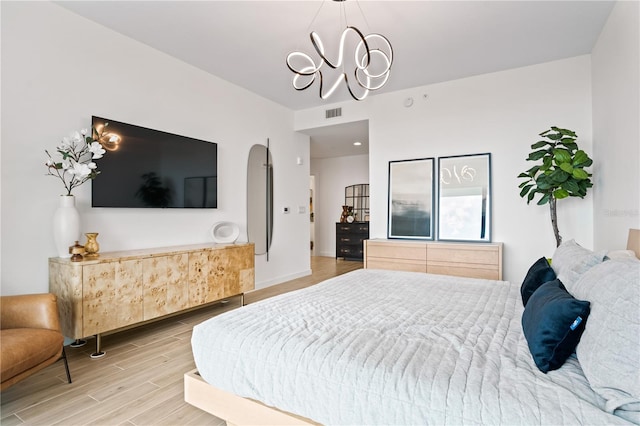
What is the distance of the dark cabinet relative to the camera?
25.1ft

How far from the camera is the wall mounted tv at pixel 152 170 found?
3055mm

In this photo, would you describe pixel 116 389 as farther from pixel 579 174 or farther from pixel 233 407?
pixel 579 174

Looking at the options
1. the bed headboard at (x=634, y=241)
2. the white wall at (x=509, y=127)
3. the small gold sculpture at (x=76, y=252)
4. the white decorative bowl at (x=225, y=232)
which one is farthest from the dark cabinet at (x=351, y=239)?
the small gold sculpture at (x=76, y=252)

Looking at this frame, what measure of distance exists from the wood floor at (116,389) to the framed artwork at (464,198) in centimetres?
335

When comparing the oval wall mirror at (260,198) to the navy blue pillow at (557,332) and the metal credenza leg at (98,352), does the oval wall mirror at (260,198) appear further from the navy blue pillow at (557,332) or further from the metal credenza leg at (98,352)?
the navy blue pillow at (557,332)

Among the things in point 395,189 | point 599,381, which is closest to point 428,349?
point 599,381

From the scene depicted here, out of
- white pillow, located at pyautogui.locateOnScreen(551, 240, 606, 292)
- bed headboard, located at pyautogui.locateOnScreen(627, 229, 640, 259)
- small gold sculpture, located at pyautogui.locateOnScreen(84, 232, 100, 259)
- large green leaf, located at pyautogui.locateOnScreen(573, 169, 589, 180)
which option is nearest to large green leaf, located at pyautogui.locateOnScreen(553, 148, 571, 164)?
large green leaf, located at pyautogui.locateOnScreen(573, 169, 589, 180)

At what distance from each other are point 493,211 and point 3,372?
459 cm

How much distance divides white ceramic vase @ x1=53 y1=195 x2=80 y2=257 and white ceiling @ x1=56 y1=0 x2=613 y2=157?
1.71 meters

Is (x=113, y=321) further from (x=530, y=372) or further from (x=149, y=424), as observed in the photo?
(x=530, y=372)

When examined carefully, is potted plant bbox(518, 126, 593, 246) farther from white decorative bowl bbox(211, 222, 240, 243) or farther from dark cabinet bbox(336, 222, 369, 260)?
dark cabinet bbox(336, 222, 369, 260)

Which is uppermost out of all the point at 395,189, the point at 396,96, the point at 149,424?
the point at 396,96

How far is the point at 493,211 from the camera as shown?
4172 mm

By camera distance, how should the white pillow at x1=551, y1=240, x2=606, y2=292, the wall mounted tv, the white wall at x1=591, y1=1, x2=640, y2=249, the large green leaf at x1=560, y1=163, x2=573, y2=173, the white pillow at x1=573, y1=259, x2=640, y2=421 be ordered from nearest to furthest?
1. the white pillow at x1=573, y1=259, x2=640, y2=421
2. the white pillow at x1=551, y1=240, x2=606, y2=292
3. the white wall at x1=591, y1=1, x2=640, y2=249
4. the wall mounted tv
5. the large green leaf at x1=560, y1=163, x2=573, y2=173
